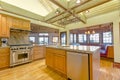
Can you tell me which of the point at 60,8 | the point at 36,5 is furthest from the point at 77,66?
the point at 36,5

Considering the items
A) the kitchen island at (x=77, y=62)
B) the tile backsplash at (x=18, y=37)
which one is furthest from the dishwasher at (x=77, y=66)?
the tile backsplash at (x=18, y=37)

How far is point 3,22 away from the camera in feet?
12.1

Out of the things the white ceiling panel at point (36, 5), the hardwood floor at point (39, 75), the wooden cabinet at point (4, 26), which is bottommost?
the hardwood floor at point (39, 75)

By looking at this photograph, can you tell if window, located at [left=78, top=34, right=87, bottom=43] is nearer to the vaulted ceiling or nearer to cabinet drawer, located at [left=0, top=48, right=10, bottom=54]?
the vaulted ceiling

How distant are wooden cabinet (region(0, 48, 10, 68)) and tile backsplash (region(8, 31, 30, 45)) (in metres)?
0.64

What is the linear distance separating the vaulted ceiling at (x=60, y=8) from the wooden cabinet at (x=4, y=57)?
5.31 ft

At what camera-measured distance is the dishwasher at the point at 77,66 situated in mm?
2016

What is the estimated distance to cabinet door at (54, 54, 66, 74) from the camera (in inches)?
107

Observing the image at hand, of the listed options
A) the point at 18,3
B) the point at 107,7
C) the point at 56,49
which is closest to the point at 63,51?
the point at 56,49

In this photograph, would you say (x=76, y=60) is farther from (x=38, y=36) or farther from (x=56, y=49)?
(x=38, y=36)

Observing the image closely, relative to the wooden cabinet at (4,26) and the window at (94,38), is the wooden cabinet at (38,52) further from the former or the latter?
the window at (94,38)

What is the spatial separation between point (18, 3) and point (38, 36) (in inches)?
384

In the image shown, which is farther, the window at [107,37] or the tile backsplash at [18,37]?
the window at [107,37]

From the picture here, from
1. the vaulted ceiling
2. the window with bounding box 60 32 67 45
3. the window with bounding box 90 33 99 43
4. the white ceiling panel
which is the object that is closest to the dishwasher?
the vaulted ceiling
